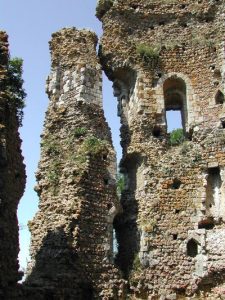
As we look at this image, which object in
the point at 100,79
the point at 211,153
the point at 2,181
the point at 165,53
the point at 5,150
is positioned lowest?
the point at 2,181

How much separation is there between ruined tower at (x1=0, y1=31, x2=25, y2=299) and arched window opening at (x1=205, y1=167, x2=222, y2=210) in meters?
7.25

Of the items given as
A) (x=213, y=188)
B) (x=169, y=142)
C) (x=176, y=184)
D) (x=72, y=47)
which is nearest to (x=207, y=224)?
(x=213, y=188)

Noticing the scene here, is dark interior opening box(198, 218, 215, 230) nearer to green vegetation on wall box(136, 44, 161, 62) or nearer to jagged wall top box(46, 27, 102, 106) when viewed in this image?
jagged wall top box(46, 27, 102, 106)

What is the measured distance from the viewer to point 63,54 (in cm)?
2138

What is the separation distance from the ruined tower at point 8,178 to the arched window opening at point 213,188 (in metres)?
7.25

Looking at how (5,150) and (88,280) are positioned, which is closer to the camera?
(5,150)

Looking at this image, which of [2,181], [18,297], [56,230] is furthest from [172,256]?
[2,181]

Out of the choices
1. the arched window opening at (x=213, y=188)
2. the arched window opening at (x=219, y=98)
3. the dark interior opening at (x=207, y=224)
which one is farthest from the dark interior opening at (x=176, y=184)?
the arched window opening at (x=219, y=98)

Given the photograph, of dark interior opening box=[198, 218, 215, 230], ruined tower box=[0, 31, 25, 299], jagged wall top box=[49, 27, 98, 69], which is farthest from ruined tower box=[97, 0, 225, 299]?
ruined tower box=[0, 31, 25, 299]

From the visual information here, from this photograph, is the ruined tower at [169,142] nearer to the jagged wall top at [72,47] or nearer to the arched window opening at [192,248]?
the arched window opening at [192,248]

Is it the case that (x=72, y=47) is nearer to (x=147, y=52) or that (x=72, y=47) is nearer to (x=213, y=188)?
(x=147, y=52)

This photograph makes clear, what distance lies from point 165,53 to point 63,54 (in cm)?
446

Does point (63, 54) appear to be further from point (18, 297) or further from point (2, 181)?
point (18, 297)

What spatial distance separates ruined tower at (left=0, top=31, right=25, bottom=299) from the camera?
13.2 meters
